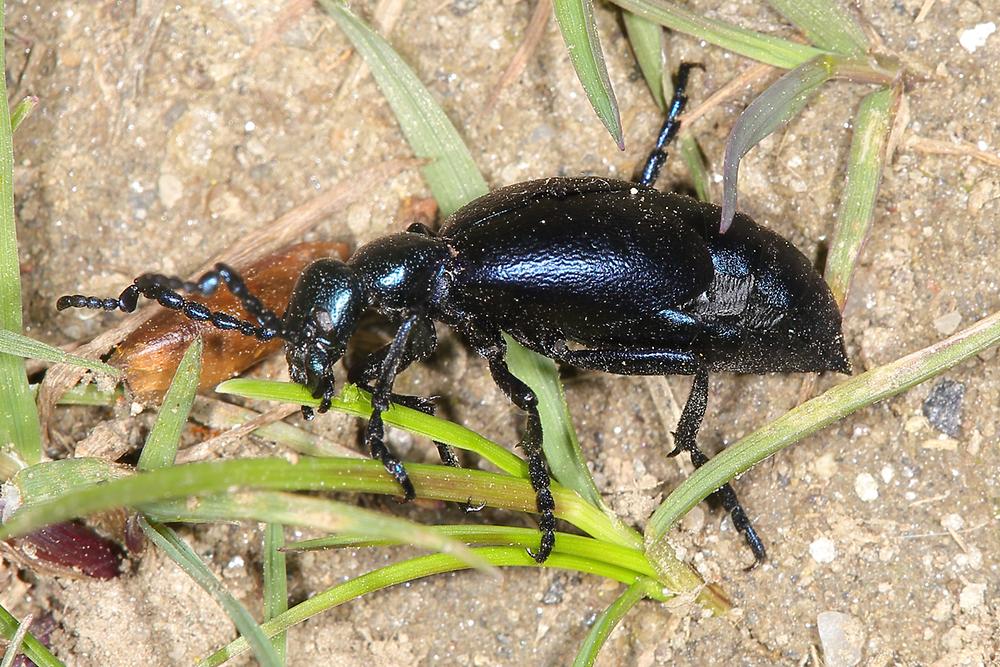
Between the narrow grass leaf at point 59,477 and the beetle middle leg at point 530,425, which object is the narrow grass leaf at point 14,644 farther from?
the beetle middle leg at point 530,425

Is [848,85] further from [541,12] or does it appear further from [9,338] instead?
[9,338]

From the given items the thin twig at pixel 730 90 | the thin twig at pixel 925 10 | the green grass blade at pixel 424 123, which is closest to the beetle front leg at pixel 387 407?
the green grass blade at pixel 424 123

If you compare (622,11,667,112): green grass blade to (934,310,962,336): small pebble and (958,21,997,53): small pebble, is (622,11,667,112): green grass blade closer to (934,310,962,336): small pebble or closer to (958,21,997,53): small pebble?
(958,21,997,53): small pebble

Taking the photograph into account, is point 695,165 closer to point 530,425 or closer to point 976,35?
point 976,35

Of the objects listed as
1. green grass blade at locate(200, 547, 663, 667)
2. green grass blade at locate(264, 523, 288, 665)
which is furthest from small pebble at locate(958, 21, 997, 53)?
green grass blade at locate(264, 523, 288, 665)

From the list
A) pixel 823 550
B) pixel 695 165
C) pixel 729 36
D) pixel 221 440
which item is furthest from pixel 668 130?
pixel 221 440
